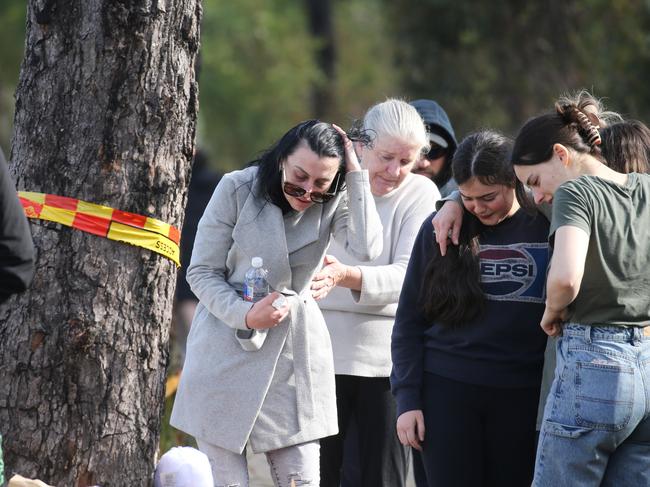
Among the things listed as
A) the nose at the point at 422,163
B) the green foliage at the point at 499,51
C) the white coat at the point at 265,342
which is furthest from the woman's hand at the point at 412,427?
the green foliage at the point at 499,51

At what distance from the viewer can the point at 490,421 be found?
395cm

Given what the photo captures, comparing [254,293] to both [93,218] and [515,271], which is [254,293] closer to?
[93,218]

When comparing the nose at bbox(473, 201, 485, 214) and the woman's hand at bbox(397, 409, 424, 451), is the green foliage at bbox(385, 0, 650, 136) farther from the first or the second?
the woman's hand at bbox(397, 409, 424, 451)

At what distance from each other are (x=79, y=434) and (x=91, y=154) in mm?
964

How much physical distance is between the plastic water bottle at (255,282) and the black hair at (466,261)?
0.60 metres

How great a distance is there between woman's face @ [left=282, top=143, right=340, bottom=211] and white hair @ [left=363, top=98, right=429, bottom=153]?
816 millimetres

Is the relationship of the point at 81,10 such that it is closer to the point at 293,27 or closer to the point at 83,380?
the point at 83,380

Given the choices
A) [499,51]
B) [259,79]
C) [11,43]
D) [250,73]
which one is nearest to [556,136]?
[499,51]

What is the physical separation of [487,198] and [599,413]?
A: 3.24 feet

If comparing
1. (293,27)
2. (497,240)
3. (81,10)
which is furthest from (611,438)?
(293,27)

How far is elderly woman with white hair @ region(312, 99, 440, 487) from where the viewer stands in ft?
15.2

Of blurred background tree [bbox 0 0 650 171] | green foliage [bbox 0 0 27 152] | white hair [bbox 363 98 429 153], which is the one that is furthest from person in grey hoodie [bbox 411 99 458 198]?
green foliage [bbox 0 0 27 152]

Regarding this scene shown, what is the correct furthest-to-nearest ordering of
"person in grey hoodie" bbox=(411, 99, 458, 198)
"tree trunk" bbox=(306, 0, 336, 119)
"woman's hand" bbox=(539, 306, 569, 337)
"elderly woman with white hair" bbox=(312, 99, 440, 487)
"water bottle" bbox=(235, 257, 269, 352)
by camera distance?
"tree trunk" bbox=(306, 0, 336, 119)
"person in grey hoodie" bbox=(411, 99, 458, 198)
"elderly woman with white hair" bbox=(312, 99, 440, 487)
"water bottle" bbox=(235, 257, 269, 352)
"woman's hand" bbox=(539, 306, 569, 337)

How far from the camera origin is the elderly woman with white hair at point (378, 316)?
4633mm
